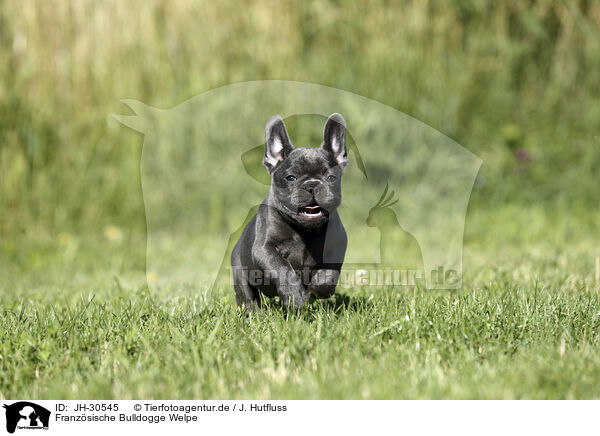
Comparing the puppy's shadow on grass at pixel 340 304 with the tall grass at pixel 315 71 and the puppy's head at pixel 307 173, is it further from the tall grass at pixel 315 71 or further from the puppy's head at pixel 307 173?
the tall grass at pixel 315 71

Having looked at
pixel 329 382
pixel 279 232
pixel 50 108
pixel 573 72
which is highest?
pixel 573 72

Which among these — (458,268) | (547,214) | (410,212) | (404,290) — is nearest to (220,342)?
(404,290)

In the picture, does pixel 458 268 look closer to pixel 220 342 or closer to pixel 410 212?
pixel 410 212

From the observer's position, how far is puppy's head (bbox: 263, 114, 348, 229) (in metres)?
3.24

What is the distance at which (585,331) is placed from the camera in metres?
3.17

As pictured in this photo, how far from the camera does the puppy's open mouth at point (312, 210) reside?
3.24 m

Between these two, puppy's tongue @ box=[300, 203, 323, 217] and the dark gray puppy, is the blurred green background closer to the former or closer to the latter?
the dark gray puppy

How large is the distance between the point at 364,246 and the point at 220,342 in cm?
316

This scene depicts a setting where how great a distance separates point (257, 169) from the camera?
5.96 meters

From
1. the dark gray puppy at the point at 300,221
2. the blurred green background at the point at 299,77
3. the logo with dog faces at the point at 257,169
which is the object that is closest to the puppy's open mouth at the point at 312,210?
the dark gray puppy at the point at 300,221
